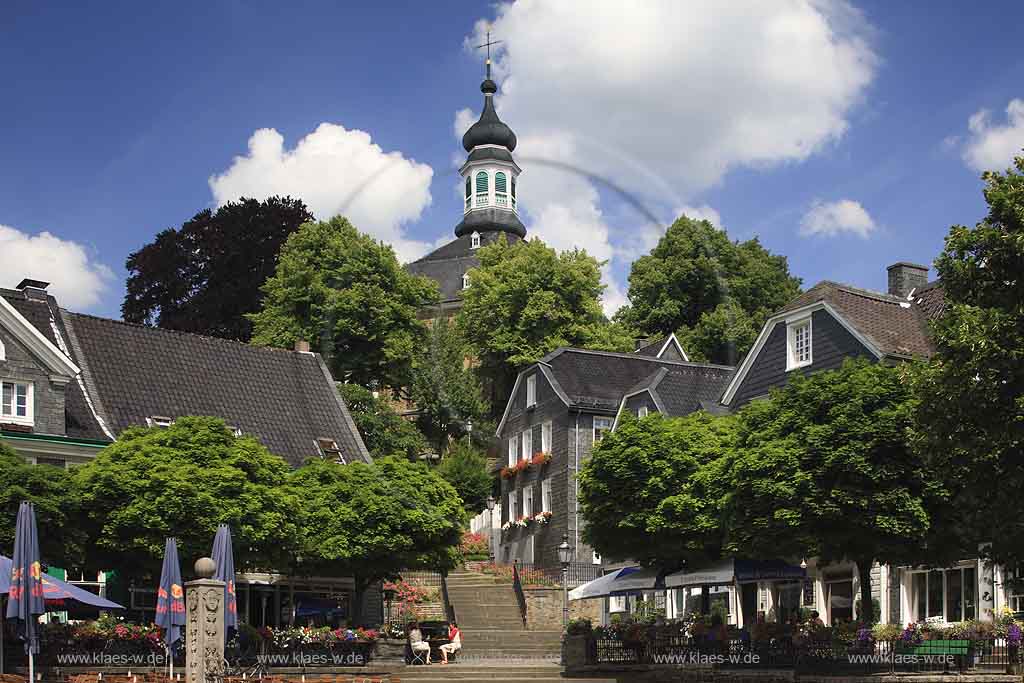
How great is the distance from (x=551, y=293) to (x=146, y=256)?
71.1 ft

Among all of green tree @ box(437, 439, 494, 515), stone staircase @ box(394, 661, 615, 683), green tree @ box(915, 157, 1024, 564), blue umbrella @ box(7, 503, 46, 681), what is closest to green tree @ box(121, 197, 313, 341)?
green tree @ box(437, 439, 494, 515)

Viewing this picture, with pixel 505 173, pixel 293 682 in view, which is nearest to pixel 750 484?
pixel 293 682

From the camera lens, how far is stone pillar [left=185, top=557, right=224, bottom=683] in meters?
28.4

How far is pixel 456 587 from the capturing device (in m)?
56.6

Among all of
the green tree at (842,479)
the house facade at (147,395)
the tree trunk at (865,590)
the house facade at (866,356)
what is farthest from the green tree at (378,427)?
the tree trunk at (865,590)

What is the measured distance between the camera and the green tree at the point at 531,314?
76.6m

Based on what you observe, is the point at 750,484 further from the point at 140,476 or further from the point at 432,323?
the point at 432,323

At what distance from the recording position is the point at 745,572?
36.6 metres

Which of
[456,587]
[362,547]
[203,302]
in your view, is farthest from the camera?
[203,302]

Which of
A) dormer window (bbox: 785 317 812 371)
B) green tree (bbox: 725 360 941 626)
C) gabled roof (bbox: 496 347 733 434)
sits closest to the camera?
green tree (bbox: 725 360 941 626)

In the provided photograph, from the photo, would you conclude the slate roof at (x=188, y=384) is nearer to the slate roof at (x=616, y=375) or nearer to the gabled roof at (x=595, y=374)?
the gabled roof at (x=595, y=374)

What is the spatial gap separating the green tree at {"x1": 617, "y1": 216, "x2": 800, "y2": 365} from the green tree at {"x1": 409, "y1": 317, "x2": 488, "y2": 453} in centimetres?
1190

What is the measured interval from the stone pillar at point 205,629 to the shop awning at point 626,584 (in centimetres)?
1582

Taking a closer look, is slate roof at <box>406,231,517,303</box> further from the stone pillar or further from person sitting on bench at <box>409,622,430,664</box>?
the stone pillar
